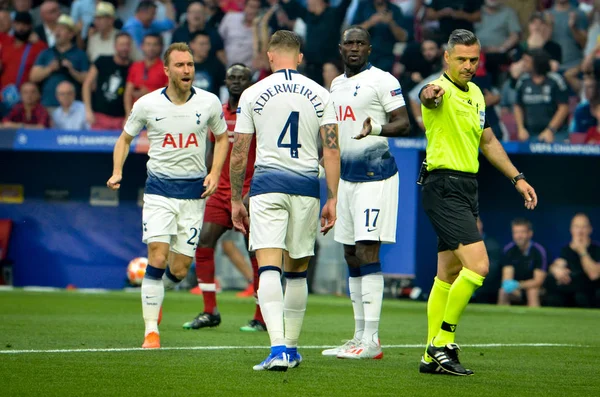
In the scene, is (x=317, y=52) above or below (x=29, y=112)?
above

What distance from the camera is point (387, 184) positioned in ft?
31.0

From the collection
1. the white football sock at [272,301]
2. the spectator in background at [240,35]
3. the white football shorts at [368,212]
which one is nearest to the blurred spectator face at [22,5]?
the spectator in background at [240,35]

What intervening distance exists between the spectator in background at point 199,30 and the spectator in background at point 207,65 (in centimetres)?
19

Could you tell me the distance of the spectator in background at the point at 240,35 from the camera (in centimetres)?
1933

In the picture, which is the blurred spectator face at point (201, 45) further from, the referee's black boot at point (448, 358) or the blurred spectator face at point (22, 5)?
the referee's black boot at point (448, 358)

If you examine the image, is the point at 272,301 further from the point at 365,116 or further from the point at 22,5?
the point at 22,5

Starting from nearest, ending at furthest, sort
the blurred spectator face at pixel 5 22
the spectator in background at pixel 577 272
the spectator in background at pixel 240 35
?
the spectator in background at pixel 577 272, the spectator in background at pixel 240 35, the blurred spectator face at pixel 5 22

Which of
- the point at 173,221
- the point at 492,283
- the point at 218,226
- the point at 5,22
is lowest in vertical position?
the point at 492,283

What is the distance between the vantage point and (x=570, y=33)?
18531 millimetres

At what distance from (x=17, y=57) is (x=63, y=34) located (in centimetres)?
97

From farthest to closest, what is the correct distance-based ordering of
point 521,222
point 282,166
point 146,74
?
1. point 146,74
2. point 521,222
3. point 282,166

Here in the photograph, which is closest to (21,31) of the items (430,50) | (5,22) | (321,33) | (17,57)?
(5,22)

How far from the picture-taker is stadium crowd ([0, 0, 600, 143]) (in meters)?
17.7

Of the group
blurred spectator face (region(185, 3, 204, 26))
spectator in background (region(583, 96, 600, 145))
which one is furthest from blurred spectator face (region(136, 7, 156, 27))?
spectator in background (region(583, 96, 600, 145))
